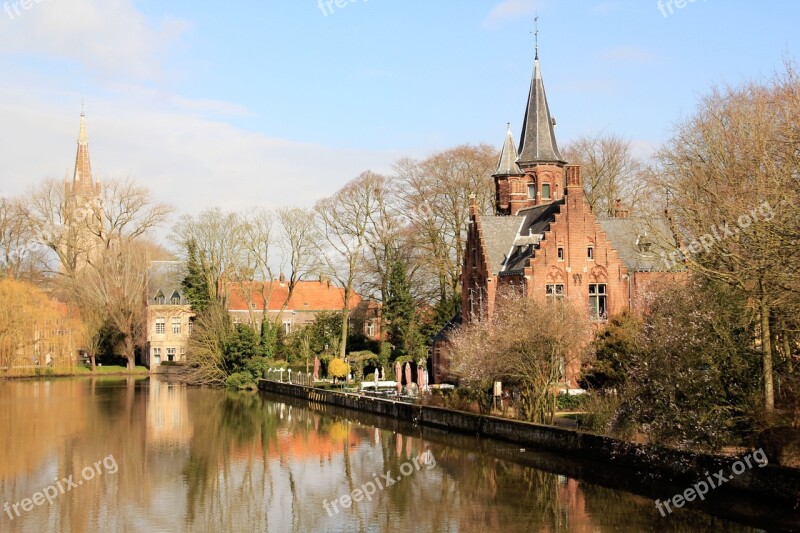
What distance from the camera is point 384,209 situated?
53.3 m

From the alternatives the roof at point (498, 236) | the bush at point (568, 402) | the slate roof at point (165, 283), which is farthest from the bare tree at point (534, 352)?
the slate roof at point (165, 283)

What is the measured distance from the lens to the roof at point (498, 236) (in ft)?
126

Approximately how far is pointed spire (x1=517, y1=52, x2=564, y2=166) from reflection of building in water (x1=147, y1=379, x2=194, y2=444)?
19.3m

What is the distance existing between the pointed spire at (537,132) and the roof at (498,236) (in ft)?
12.6

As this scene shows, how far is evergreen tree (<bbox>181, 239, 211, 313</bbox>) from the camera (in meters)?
60.1

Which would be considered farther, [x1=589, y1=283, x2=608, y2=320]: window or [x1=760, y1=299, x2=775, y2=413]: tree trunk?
[x1=589, y1=283, x2=608, y2=320]: window

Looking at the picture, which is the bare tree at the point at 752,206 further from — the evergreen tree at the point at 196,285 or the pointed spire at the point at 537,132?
the evergreen tree at the point at 196,285

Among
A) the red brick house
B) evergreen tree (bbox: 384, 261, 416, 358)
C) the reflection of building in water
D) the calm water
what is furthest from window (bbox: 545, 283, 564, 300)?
the reflection of building in water

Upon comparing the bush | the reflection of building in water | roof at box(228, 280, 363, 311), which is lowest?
the reflection of building in water

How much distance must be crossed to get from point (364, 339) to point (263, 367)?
253 inches

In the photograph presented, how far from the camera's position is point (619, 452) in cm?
2133

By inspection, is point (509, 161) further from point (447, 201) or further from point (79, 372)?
point (79, 372)

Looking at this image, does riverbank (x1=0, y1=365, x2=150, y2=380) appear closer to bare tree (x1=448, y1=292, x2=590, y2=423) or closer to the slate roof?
the slate roof

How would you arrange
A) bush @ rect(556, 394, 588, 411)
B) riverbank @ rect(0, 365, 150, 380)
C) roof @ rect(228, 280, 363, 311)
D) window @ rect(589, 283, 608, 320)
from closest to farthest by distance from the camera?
bush @ rect(556, 394, 588, 411), window @ rect(589, 283, 608, 320), riverbank @ rect(0, 365, 150, 380), roof @ rect(228, 280, 363, 311)
